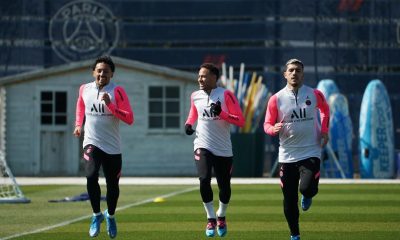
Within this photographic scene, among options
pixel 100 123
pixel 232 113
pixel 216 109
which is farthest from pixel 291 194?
pixel 100 123

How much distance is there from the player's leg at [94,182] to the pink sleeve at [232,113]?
1.58 m

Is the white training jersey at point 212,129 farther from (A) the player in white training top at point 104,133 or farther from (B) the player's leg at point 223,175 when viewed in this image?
(A) the player in white training top at point 104,133

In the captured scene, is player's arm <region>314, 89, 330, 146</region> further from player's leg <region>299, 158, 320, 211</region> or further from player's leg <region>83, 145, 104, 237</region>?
player's leg <region>83, 145, 104, 237</region>

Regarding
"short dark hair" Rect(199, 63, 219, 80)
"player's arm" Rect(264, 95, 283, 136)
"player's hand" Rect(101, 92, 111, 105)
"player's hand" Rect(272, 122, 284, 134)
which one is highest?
"short dark hair" Rect(199, 63, 219, 80)

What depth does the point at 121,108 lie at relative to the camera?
13.5 meters

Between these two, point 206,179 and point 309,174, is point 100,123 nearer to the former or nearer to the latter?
point 206,179

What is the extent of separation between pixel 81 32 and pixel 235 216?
4617 centimetres

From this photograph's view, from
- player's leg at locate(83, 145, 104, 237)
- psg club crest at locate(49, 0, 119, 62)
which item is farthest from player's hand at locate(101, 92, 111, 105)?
psg club crest at locate(49, 0, 119, 62)

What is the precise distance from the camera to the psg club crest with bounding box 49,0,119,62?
2463 inches

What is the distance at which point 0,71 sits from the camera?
208ft

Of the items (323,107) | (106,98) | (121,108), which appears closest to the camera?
(323,107)

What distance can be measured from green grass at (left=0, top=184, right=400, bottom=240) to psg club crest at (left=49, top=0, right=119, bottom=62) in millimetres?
37444

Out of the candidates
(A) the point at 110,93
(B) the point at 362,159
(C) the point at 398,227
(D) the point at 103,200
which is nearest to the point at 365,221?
(C) the point at 398,227

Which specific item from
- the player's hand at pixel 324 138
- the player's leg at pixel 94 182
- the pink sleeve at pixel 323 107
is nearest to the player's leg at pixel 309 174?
the player's hand at pixel 324 138
